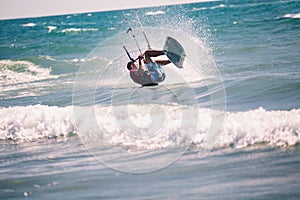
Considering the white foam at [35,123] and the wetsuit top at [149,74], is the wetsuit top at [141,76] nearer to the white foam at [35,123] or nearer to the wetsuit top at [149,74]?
the wetsuit top at [149,74]

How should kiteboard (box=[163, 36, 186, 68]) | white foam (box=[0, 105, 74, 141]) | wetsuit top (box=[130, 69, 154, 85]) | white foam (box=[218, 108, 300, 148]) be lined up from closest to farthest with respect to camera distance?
white foam (box=[218, 108, 300, 148]) → kiteboard (box=[163, 36, 186, 68]) → wetsuit top (box=[130, 69, 154, 85]) → white foam (box=[0, 105, 74, 141])

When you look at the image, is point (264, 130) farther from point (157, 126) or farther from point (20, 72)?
point (20, 72)

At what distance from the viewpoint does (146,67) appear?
1255 cm

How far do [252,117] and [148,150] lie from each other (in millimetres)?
2502

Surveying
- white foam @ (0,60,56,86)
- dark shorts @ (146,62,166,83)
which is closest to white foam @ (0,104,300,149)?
dark shorts @ (146,62,166,83)

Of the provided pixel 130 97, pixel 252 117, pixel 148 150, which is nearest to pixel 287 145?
pixel 252 117

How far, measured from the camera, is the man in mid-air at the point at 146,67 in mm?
12500

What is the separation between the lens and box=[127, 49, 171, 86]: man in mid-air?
1250 centimetres

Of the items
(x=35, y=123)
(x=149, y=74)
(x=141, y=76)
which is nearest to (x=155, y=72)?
(x=149, y=74)

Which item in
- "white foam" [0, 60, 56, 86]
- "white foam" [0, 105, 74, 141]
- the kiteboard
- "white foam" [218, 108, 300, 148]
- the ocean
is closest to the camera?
the ocean

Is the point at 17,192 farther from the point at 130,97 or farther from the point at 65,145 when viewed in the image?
the point at 130,97

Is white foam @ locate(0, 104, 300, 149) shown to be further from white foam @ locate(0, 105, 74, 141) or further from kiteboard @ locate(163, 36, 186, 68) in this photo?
kiteboard @ locate(163, 36, 186, 68)

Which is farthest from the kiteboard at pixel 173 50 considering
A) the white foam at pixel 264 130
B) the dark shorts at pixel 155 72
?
the white foam at pixel 264 130

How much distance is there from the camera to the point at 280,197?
943 centimetres
